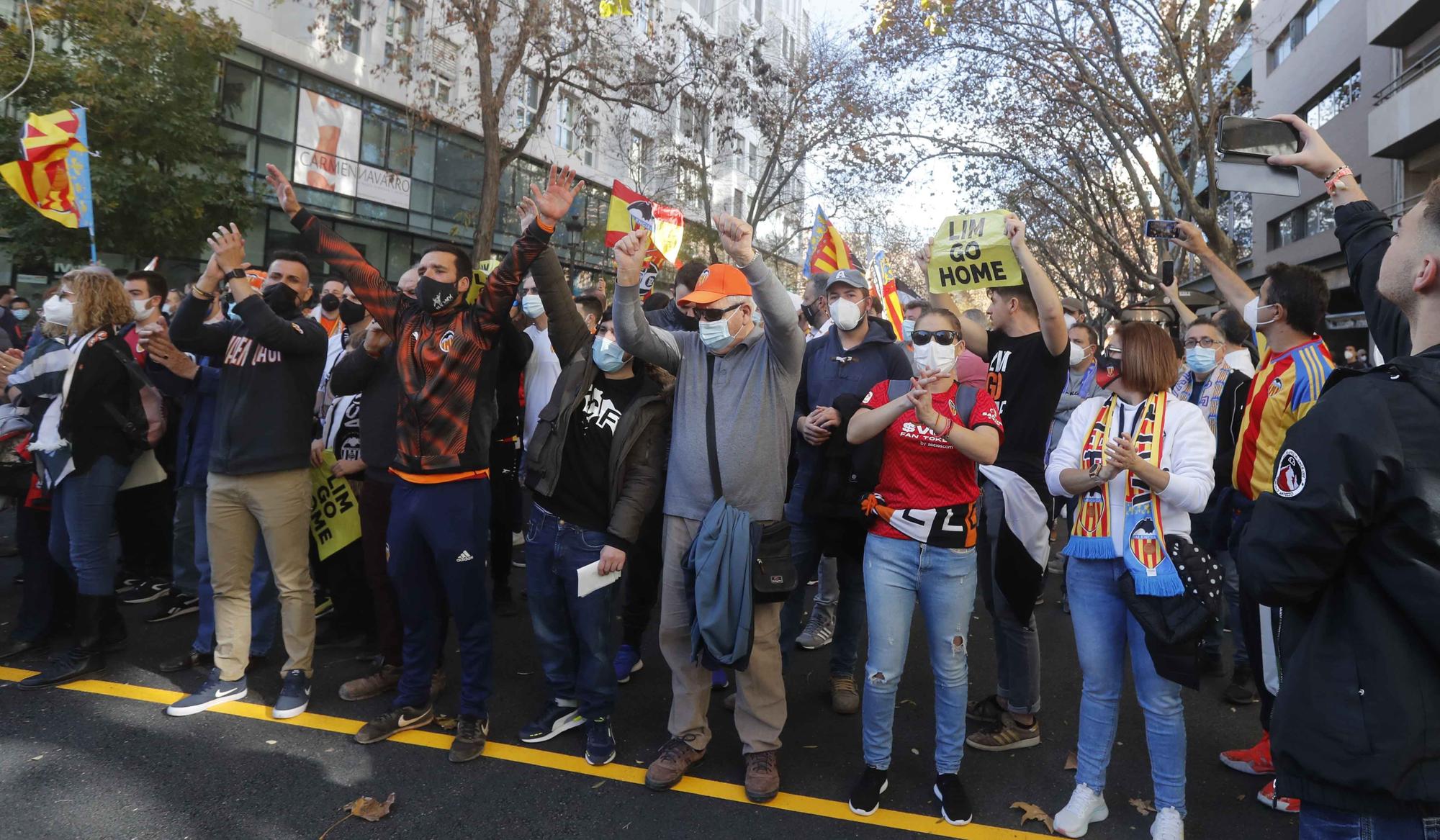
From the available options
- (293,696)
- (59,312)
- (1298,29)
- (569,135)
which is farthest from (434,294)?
(1298,29)

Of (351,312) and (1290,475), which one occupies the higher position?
(351,312)

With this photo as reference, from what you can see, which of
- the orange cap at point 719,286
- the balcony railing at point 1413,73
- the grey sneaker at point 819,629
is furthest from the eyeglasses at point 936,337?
the balcony railing at point 1413,73

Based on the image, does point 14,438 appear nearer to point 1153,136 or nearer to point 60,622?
point 60,622

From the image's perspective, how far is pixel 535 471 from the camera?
3883mm

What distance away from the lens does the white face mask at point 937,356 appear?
3457mm

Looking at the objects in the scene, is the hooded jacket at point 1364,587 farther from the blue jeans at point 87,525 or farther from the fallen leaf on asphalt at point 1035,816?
the blue jeans at point 87,525

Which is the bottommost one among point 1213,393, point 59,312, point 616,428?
point 616,428

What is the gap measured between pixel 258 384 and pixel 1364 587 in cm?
458

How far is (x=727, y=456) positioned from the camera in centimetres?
364

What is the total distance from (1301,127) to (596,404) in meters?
3.05

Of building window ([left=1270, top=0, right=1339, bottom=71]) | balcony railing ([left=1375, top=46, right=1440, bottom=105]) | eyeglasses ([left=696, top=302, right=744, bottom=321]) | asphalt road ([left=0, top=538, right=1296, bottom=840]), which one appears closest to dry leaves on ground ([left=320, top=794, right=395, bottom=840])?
asphalt road ([left=0, top=538, right=1296, bottom=840])

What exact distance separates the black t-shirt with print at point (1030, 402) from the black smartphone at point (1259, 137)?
3.67ft

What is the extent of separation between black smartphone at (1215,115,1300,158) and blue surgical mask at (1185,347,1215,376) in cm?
280

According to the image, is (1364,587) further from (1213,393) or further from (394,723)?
(1213,393)
